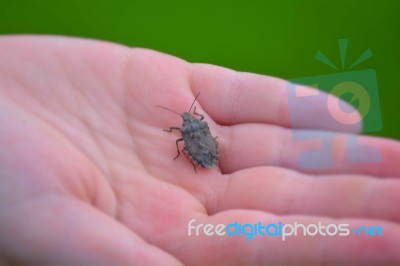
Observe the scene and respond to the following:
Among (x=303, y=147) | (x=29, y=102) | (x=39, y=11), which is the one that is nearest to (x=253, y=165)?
(x=303, y=147)

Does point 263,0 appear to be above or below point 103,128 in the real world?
above

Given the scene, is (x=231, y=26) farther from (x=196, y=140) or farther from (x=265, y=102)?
(x=196, y=140)

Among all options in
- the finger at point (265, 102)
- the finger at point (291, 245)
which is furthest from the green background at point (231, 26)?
the finger at point (291, 245)

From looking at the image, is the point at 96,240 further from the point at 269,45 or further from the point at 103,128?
the point at 269,45

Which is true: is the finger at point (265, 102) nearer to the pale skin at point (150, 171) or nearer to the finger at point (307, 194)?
the pale skin at point (150, 171)

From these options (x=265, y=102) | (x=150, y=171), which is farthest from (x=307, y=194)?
(x=150, y=171)

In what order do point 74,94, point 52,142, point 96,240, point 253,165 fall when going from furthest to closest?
1. point 74,94
2. point 253,165
3. point 52,142
4. point 96,240
